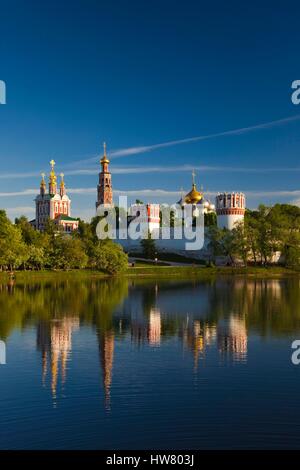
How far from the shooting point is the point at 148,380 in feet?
46.6

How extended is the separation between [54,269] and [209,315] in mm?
33874

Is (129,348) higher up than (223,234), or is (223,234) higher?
(223,234)

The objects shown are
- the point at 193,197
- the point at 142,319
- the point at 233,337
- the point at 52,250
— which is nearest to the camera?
the point at 233,337

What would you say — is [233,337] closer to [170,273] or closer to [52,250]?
[52,250]

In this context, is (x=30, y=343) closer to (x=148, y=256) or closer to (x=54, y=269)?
(x=54, y=269)

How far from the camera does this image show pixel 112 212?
3369 inches

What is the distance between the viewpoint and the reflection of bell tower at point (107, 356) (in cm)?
1348

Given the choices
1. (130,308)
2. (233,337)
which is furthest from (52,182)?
(233,337)

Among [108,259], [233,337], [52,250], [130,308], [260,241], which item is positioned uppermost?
[260,241]

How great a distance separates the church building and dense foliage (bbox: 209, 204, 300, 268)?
31535 mm

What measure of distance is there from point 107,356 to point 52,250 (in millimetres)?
42389
